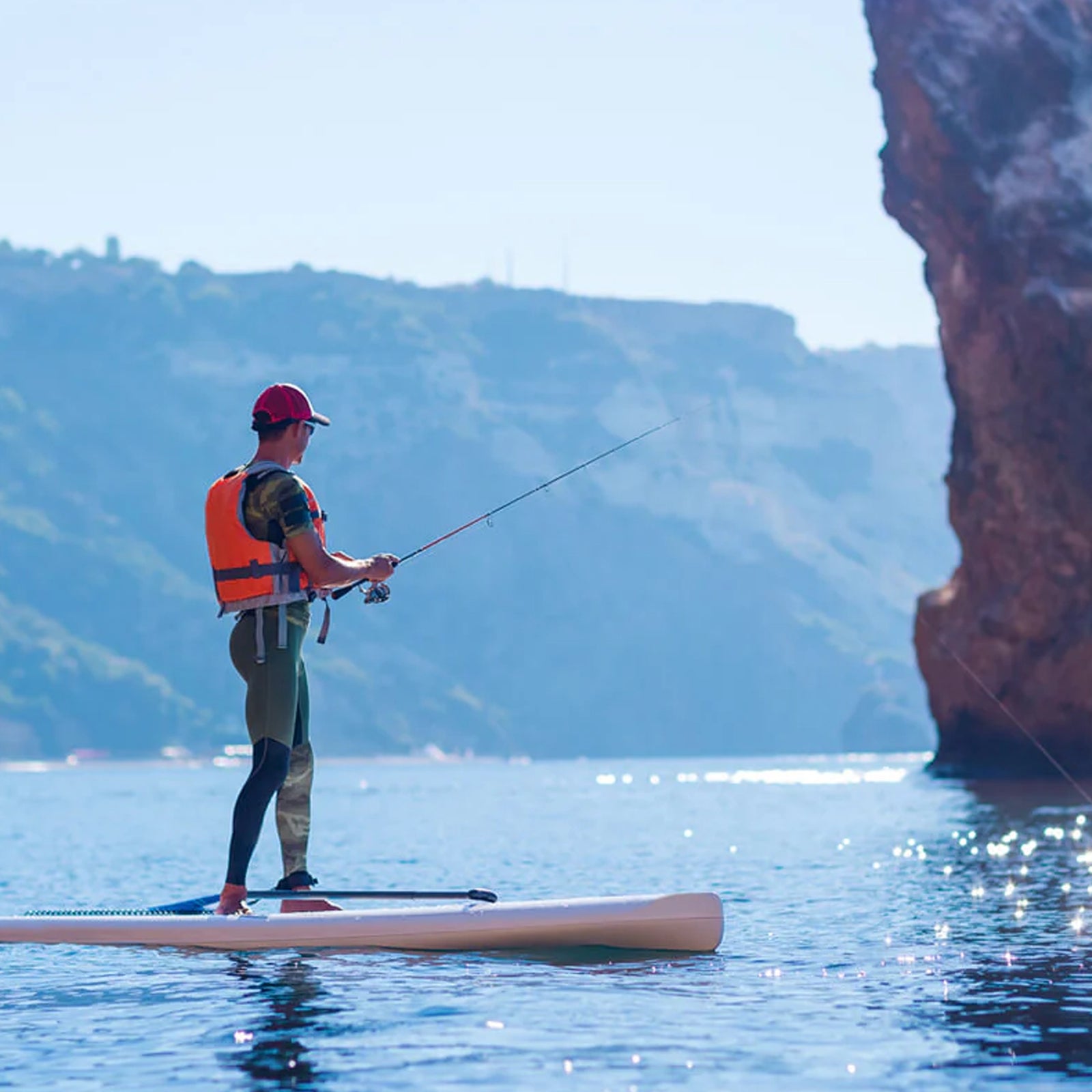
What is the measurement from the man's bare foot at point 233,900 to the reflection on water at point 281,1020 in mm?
343

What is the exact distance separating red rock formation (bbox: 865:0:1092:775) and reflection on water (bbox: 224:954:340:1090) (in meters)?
41.7

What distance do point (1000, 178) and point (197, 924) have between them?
147ft

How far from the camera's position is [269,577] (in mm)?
10672

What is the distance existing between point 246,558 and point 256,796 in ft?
4.27

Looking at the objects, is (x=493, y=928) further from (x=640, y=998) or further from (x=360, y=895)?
(x=640, y=998)

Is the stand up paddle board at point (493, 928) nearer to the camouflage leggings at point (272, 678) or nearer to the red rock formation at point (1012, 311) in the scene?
the camouflage leggings at point (272, 678)

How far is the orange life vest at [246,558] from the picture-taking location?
10664 mm

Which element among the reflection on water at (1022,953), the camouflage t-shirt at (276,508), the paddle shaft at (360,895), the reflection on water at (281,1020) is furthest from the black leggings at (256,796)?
the reflection on water at (1022,953)

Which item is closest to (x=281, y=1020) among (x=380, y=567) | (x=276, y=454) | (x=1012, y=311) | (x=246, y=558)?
(x=380, y=567)

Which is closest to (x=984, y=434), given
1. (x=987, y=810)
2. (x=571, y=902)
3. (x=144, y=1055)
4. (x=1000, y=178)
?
(x=1000, y=178)

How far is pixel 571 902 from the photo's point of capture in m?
10.8

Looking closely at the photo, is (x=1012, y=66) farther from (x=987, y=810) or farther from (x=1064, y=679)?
(x=987, y=810)

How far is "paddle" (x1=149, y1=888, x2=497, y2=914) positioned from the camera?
36.2 ft

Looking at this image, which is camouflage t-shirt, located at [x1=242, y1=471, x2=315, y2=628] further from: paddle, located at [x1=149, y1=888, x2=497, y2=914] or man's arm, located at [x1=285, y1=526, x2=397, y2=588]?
Result: paddle, located at [x1=149, y1=888, x2=497, y2=914]
